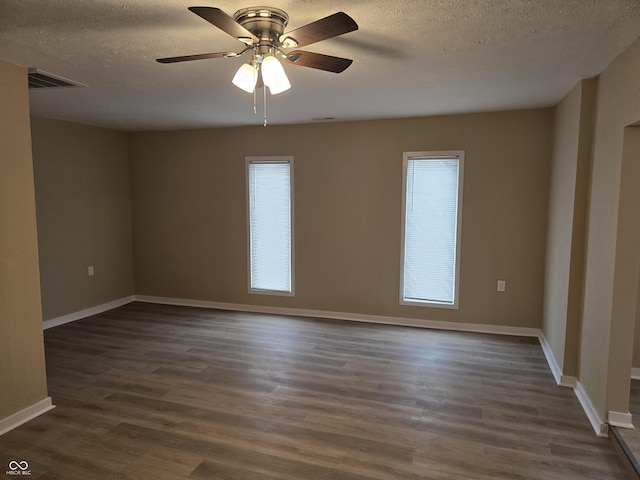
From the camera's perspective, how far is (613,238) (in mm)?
2545

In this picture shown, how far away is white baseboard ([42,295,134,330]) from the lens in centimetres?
477

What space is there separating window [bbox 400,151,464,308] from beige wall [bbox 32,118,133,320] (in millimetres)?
3831

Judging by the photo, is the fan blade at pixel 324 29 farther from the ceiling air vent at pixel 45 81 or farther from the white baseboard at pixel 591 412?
the white baseboard at pixel 591 412

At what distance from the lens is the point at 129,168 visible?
228 inches

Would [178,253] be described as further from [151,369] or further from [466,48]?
[466,48]

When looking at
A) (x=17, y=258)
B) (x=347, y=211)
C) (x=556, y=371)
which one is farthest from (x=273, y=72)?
(x=556, y=371)

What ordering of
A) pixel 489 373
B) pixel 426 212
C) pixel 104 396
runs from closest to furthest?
1. pixel 104 396
2. pixel 489 373
3. pixel 426 212

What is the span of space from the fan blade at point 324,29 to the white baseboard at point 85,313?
424 centimetres

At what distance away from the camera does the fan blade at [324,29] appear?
1.58 metres

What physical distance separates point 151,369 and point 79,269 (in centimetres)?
222

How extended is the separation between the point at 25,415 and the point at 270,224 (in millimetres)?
3166

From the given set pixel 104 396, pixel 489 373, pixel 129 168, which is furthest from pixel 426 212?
pixel 129 168

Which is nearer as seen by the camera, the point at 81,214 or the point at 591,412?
the point at 591,412

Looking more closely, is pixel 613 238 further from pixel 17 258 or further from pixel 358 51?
pixel 17 258
